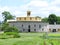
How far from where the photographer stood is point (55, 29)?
80.2m

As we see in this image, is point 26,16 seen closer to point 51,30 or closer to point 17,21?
point 17,21

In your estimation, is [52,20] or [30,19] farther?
[52,20]

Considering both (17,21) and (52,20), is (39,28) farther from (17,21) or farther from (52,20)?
(52,20)

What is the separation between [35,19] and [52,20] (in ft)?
85.6

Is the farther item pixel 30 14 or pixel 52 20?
pixel 52 20

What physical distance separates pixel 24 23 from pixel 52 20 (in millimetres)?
28600

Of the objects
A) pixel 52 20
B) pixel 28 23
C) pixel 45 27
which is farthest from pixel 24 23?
pixel 52 20

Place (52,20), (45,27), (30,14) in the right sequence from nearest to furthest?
(45,27) < (30,14) < (52,20)

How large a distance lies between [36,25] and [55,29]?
5.89 metres

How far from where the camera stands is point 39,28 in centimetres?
8044

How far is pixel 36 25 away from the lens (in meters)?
80.8

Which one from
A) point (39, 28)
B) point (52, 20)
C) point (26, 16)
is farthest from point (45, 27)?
point (52, 20)

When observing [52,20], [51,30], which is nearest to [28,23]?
[51,30]

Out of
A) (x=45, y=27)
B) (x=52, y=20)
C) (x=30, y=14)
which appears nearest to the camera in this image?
(x=45, y=27)
